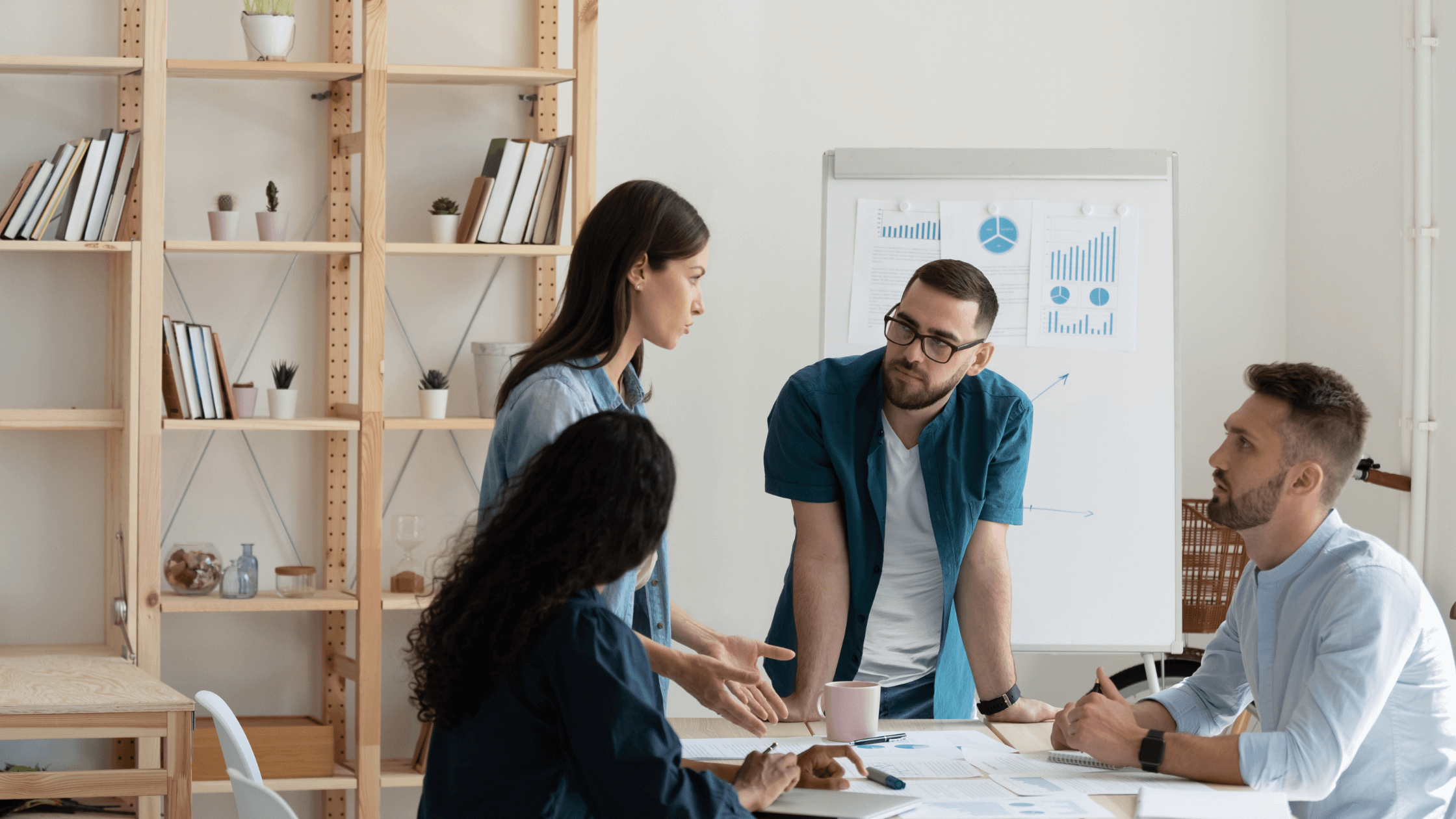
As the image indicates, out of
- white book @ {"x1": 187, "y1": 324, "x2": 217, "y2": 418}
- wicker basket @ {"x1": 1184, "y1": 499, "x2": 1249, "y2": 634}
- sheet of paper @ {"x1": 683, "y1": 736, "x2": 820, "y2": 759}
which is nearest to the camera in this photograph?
sheet of paper @ {"x1": 683, "y1": 736, "x2": 820, "y2": 759}

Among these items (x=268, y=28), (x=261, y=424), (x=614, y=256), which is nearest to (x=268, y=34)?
(x=268, y=28)

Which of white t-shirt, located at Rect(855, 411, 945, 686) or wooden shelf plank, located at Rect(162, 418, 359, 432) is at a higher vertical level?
wooden shelf plank, located at Rect(162, 418, 359, 432)

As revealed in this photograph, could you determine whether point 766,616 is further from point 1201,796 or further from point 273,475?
point 1201,796

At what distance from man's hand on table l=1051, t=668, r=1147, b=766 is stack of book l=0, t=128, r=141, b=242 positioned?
7.69 feet

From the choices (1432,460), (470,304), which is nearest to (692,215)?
(470,304)

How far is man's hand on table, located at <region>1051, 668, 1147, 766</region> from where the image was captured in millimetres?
1661

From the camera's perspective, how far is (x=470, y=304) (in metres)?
3.35

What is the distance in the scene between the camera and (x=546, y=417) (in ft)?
5.26

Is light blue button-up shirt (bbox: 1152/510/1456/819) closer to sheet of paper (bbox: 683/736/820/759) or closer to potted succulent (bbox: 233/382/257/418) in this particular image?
sheet of paper (bbox: 683/736/820/759)

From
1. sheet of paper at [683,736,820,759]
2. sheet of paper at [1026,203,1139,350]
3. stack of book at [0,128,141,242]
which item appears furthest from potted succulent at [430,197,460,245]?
sheet of paper at [683,736,820,759]

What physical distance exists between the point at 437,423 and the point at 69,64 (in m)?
1.12

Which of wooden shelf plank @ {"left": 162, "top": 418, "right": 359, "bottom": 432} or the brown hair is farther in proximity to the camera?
wooden shelf plank @ {"left": 162, "top": 418, "right": 359, "bottom": 432}

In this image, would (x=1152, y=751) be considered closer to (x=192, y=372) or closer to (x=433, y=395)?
(x=433, y=395)

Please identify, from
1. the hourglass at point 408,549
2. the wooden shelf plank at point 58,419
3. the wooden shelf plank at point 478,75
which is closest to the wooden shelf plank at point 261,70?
the wooden shelf plank at point 478,75
